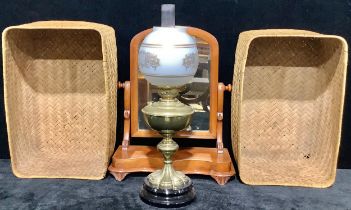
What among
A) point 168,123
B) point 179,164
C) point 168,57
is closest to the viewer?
point 168,57

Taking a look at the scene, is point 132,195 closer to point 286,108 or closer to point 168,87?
point 168,87

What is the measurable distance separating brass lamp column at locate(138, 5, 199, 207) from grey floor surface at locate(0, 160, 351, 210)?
0.20 ft

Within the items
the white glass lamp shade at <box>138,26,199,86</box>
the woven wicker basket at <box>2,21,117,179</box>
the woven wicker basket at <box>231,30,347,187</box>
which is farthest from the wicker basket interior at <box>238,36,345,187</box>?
the woven wicker basket at <box>2,21,117,179</box>

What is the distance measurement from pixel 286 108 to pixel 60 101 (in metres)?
0.95

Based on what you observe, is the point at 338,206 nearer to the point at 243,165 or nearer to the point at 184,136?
the point at 243,165

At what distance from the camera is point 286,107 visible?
6.61ft

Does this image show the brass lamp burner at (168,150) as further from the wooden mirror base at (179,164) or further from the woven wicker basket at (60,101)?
the woven wicker basket at (60,101)

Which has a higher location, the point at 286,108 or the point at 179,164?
the point at 286,108

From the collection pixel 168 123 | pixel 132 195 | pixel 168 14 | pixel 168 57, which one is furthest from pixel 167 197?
pixel 168 14

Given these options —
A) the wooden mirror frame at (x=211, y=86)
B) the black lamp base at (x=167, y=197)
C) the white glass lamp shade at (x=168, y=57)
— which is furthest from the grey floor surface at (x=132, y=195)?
the white glass lamp shade at (x=168, y=57)

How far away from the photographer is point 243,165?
1.92 metres

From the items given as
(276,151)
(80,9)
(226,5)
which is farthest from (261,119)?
(80,9)

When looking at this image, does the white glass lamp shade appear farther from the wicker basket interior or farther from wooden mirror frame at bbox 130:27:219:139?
the wicker basket interior

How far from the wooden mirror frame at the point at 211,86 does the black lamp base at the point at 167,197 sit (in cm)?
32
